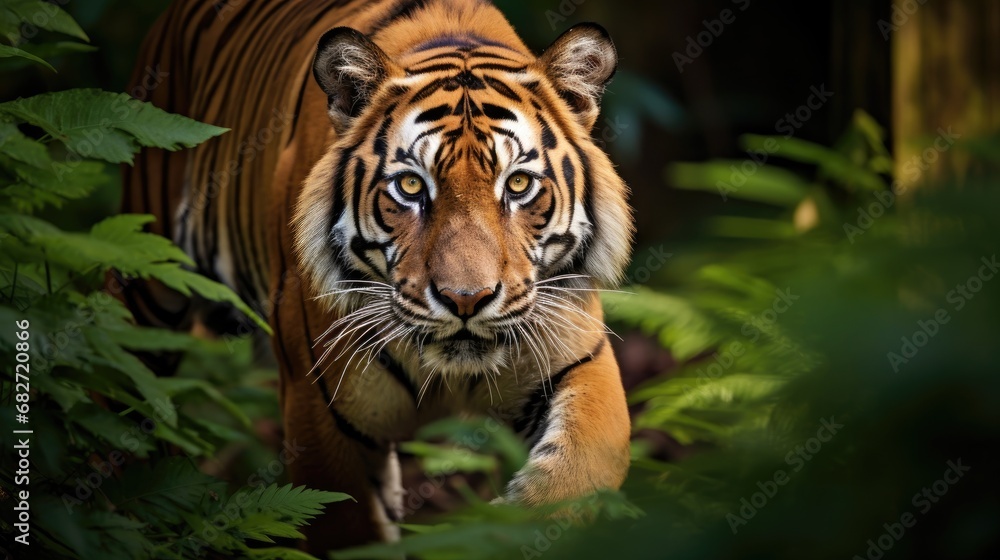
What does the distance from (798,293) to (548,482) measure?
1.60 meters

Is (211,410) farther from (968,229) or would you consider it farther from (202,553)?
(968,229)

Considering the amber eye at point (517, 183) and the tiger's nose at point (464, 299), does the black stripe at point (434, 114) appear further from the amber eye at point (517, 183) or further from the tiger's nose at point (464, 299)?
the tiger's nose at point (464, 299)

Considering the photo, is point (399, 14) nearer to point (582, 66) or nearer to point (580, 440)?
point (582, 66)

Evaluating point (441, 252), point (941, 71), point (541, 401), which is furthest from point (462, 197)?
point (941, 71)

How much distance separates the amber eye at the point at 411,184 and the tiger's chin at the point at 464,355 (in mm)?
369

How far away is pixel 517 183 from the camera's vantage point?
241 cm

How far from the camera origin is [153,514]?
1.94 meters

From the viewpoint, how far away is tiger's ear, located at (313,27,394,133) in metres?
2.46

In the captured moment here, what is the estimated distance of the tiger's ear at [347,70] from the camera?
246 centimetres

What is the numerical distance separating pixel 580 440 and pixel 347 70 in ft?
3.52

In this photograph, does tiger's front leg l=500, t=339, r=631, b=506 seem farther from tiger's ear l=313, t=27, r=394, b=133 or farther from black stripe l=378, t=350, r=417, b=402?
tiger's ear l=313, t=27, r=394, b=133

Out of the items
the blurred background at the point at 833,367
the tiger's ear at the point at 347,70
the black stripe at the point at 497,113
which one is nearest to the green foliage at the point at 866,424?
the blurred background at the point at 833,367

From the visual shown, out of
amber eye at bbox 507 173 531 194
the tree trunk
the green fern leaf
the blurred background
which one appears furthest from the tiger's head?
the tree trunk

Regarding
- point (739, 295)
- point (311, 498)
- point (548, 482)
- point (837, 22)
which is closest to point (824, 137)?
point (837, 22)
